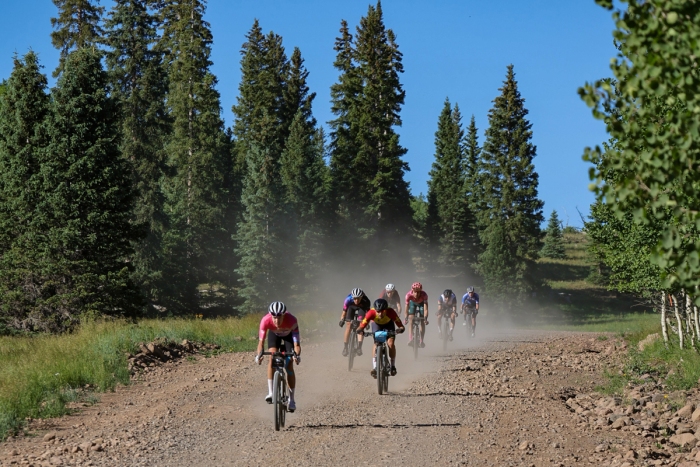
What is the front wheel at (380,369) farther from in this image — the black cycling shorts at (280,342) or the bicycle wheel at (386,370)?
the black cycling shorts at (280,342)

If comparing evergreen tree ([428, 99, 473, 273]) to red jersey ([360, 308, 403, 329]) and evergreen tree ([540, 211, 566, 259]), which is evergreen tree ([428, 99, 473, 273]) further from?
red jersey ([360, 308, 403, 329])

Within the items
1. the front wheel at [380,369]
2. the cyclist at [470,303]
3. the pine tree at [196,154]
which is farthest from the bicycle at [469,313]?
the pine tree at [196,154]

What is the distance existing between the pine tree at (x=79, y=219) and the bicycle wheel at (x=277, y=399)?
60.5 feet

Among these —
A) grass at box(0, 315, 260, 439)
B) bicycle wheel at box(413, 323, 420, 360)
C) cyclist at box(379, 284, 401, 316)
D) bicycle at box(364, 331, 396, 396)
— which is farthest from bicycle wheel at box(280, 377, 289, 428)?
bicycle wheel at box(413, 323, 420, 360)

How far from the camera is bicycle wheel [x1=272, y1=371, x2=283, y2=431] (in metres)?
11.7

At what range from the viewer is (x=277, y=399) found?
11.7 m

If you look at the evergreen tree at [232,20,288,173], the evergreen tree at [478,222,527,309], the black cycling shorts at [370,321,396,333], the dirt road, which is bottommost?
the dirt road

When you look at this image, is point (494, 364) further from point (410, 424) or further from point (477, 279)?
point (477, 279)

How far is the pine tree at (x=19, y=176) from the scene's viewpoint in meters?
29.3

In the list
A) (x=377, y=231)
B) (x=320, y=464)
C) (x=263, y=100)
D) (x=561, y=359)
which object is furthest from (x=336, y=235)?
(x=320, y=464)

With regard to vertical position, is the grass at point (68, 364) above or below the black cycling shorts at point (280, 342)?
below

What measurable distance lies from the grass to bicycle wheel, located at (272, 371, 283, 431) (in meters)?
4.46

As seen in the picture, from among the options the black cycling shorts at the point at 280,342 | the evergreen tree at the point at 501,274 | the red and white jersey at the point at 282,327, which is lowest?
the black cycling shorts at the point at 280,342

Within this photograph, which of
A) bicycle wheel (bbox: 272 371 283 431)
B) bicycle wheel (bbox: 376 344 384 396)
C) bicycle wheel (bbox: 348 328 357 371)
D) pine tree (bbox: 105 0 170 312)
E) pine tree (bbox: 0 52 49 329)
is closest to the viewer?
bicycle wheel (bbox: 272 371 283 431)
